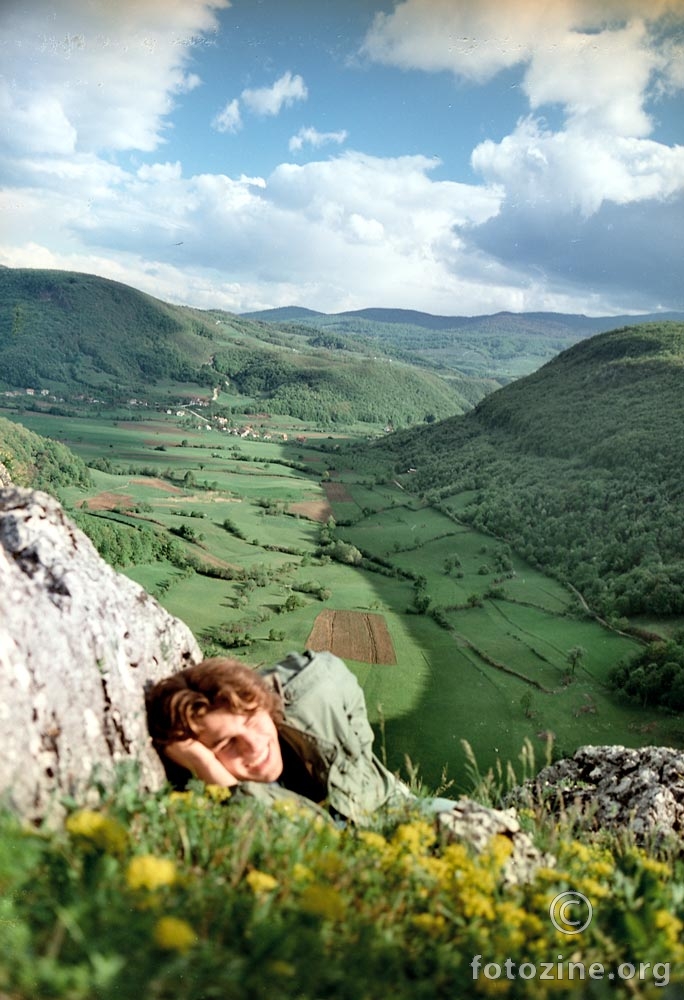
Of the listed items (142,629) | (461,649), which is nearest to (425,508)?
(461,649)

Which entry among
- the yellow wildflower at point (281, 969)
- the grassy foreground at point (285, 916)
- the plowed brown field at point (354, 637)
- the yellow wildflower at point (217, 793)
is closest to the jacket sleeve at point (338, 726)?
the yellow wildflower at point (217, 793)

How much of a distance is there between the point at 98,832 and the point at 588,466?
97.0 meters

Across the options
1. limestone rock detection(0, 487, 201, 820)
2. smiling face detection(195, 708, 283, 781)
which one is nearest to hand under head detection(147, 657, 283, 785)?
smiling face detection(195, 708, 283, 781)

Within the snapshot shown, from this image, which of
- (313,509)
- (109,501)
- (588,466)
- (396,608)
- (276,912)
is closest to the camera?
(276,912)

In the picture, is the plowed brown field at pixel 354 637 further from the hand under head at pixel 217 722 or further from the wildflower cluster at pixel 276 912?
the wildflower cluster at pixel 276 912

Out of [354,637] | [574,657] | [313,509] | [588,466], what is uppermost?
[588,466]

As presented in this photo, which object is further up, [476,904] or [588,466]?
[588,466]

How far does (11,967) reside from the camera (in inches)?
86.4

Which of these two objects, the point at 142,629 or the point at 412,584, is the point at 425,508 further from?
the point at 142,629

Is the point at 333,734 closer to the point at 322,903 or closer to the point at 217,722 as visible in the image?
the point at 217,722

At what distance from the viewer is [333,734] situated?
18.3ft

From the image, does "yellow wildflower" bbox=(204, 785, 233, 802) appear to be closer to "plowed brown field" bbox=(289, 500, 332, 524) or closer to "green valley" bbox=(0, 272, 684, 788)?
"green valley" bbox=(0, 272, 684, 788)

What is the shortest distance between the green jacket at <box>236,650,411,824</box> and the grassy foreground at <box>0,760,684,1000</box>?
4.58ft

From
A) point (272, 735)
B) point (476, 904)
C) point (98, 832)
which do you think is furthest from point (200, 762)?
point (476, 904)
